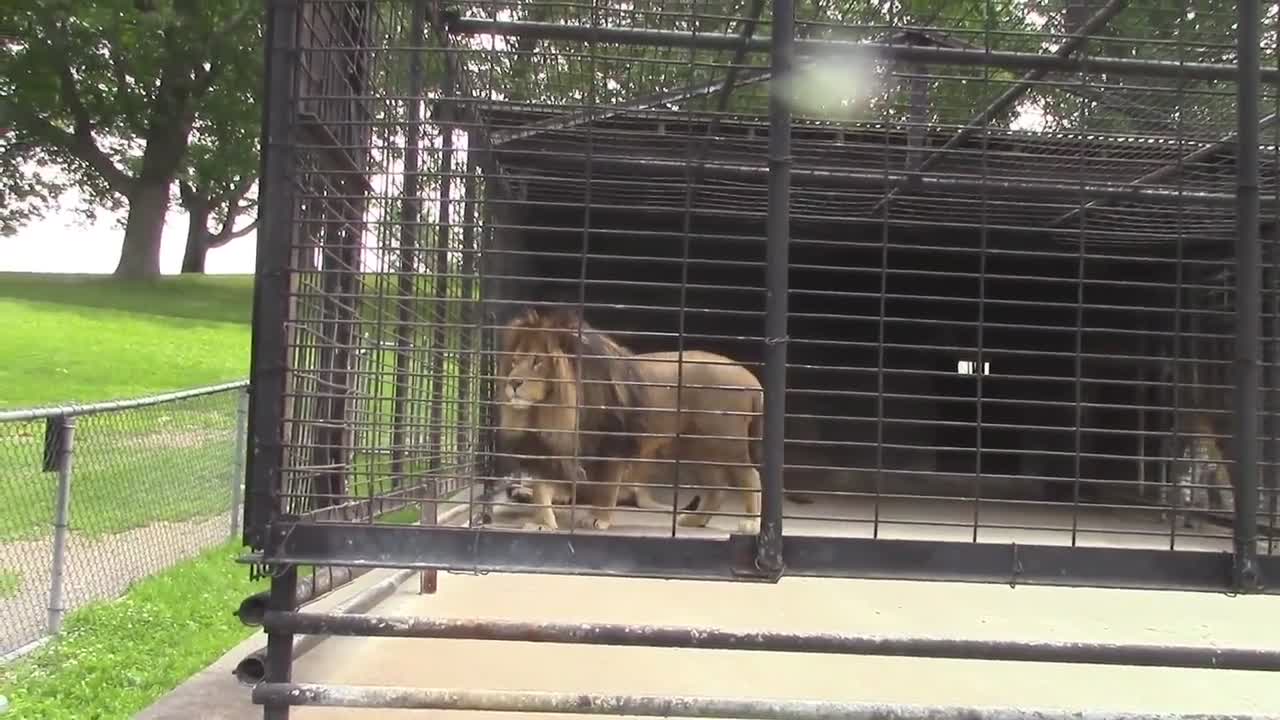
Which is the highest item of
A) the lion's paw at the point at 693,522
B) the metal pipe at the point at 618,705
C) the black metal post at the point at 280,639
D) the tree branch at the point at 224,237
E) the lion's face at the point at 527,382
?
the tree branch at the point at 224,237

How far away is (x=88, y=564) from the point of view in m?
5.80

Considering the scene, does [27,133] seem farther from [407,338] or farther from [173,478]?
[407,338]

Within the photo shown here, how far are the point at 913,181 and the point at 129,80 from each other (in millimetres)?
32897

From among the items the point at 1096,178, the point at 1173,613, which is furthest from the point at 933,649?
the point at 1096,178

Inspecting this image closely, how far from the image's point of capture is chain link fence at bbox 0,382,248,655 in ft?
15.4

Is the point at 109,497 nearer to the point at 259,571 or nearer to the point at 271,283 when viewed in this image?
the point at 259,571

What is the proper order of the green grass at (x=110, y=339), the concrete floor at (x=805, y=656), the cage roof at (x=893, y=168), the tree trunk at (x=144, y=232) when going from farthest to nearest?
1. the tree trunk at (x=144, y=232)
2. the green grass at (x=110, y=339)
3. the cage roof at (x=893, y=168)
4. the concrete floor at (x=805, y=656)

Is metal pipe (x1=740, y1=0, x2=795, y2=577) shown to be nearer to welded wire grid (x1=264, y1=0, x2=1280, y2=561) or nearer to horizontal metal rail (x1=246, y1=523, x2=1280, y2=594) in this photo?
horizontal metal rail (x1=246, y1=523, x2=1280, y2=594)

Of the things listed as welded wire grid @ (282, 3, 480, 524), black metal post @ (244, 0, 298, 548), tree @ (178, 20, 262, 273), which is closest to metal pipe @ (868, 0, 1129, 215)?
welded wire grid @ (282, 3, 480, 524)

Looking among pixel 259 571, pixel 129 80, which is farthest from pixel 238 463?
pixel 129 80

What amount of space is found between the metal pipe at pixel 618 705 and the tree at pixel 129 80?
25.4 meters

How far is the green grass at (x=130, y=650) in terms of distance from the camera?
373cm

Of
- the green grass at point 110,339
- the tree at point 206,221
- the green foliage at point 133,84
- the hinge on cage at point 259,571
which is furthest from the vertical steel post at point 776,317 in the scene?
the tree at point 206,221

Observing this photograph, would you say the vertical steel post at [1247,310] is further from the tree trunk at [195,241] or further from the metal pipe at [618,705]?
the tree trunk at [195,241]
